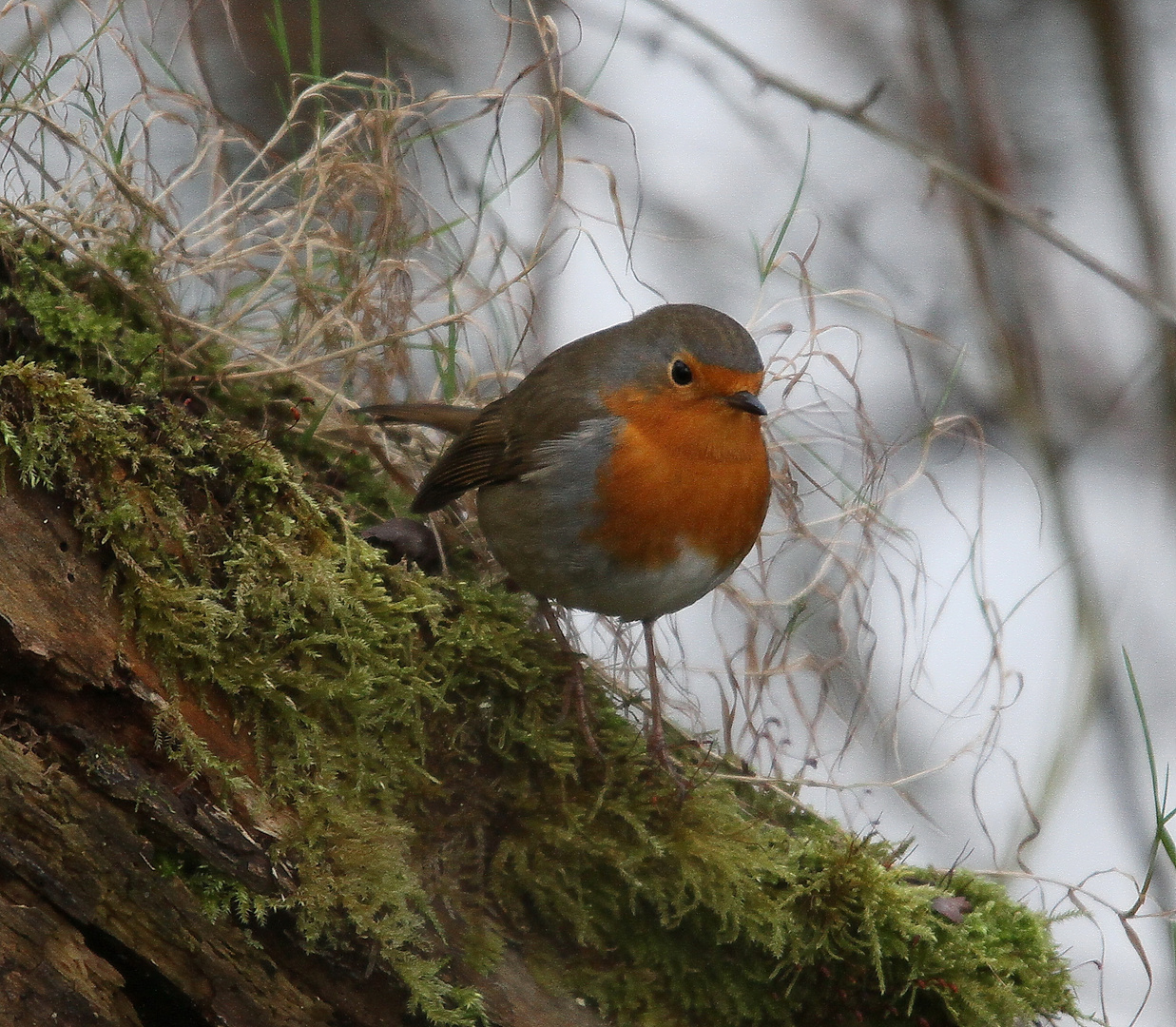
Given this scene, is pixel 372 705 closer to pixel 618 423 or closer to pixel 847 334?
pixel 618 423

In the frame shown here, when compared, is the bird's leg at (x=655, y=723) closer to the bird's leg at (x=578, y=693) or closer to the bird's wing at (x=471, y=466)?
the bird's leg at (x=578, y=693)

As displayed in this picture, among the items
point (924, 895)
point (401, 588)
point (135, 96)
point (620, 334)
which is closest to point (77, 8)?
point (135, 96)

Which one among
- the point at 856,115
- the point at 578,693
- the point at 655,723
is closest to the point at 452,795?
the point at 578,693

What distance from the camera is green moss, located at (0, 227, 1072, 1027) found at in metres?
2.10

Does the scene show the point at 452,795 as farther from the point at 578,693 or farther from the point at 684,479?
the point at 684,479

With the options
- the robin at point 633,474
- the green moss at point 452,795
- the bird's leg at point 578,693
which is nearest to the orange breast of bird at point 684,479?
the robin at point 633,474

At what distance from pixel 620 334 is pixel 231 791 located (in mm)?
1577

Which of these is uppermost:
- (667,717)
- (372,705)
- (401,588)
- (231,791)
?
(667,717)

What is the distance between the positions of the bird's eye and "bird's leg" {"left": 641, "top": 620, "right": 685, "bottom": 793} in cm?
62

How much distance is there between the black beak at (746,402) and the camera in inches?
109

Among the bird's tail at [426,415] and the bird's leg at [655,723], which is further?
the bird's tail at [426,415]

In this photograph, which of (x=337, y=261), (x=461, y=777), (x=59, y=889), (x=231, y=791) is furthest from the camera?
(x=337, y=261)

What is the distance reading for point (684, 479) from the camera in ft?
9.12

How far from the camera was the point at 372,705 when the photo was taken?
2250 mm
